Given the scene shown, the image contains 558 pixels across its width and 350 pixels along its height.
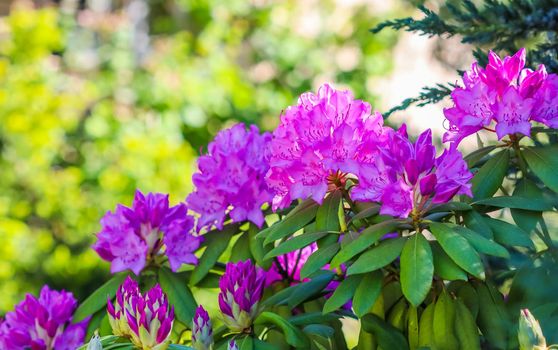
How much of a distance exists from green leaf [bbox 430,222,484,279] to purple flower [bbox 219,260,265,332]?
0.32 m

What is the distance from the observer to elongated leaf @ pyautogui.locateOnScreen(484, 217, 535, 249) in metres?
1.17

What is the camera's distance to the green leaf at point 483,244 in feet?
3.56

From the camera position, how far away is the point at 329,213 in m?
1.32

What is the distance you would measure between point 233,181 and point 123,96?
15.2 ft

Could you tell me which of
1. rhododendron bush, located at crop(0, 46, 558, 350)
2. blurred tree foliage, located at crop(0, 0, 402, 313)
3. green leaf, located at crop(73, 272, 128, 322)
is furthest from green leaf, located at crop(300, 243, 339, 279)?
blurred tree foliage, located at crop(0, 0, 402, 313)

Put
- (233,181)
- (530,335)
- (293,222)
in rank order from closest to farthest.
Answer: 1. (530,335)
2. (293,222)
3. (233,181)

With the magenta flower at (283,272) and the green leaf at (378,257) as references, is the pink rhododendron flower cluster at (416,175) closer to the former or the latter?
the green leaf at (378,257)

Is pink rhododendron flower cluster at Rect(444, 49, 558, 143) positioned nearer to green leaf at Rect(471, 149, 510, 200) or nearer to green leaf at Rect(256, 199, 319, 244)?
green leaf at Rect(471, 149, 510, 200)

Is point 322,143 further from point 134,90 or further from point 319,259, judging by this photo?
point 134,90

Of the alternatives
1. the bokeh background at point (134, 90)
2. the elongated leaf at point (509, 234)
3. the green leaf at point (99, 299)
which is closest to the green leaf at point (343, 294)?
the elongated leaf at point (509, 234)

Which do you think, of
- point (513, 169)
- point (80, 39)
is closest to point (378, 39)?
point (80, 39)

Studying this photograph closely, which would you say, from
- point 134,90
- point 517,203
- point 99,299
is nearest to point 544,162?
point 517,203

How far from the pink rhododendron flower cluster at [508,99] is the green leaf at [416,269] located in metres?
0.23

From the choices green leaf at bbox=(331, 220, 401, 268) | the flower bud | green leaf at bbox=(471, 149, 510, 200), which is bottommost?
the flower bud
